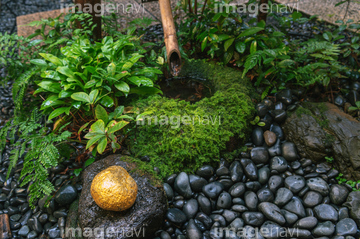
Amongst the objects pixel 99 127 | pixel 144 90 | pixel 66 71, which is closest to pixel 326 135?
pixel 144 90

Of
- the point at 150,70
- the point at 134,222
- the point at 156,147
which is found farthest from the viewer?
the point at 150,70

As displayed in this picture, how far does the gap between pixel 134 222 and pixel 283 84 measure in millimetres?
2507

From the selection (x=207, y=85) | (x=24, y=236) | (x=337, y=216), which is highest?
(x=207, y=85)

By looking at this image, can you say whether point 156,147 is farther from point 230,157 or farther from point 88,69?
point 88,69

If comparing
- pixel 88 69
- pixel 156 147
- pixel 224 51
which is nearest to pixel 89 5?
pixel 88 69

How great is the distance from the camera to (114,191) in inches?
86.7

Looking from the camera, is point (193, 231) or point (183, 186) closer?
point (193, 231)

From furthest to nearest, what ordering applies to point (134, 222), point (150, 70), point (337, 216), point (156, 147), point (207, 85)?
point (207, 85)
point (150, 70)
point (156, 147)
point (337, 216)
point (134, 222)

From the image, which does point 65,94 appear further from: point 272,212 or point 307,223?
point 307,223

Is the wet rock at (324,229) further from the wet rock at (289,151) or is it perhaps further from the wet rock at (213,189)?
the wet rock at (213,189)

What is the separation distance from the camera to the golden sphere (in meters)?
2.21

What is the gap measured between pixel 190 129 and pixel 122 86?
0.89m

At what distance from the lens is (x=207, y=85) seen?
372 centimetres

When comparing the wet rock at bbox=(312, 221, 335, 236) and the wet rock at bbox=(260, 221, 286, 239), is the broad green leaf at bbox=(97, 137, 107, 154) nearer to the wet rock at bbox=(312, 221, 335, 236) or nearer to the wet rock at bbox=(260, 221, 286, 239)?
the wet rock at bbox=(260, 221, 286, 239)
